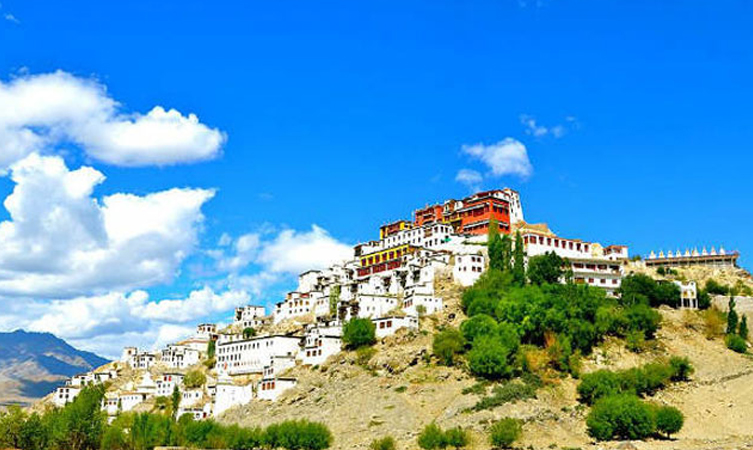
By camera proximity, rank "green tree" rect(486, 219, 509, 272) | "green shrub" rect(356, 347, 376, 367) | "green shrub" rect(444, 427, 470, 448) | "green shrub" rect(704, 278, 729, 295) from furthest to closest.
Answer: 1. "green shrub" rect(704, 278, 729, 295)
2. "green tree" rect(486, 219, 509, 272)
3. "green shrub" rect(356, 347, 376, 367)
4. "green shrub" rect(444, 427, 470, 448)

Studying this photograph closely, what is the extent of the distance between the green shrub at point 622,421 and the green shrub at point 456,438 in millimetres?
11425

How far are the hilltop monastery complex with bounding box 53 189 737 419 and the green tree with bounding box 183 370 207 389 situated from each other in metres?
1.11

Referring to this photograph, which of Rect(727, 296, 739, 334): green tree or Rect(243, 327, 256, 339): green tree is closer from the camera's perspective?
Rect(727, 296, 739, 334): green tree

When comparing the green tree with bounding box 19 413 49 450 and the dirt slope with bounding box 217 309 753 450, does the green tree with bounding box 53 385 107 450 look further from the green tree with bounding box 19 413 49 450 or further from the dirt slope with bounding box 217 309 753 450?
→ the dirt slope with bounding box 217 309 753 450

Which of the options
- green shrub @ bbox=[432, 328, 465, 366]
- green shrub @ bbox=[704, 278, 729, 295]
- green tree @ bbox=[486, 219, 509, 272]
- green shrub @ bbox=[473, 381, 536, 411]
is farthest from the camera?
green shrub @ bbox=[704, 278, 729, 295]

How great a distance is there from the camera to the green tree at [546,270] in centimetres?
9638

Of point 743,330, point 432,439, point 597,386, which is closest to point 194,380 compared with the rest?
point 432,439

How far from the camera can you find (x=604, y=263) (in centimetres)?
10238

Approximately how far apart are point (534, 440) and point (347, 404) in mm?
18856

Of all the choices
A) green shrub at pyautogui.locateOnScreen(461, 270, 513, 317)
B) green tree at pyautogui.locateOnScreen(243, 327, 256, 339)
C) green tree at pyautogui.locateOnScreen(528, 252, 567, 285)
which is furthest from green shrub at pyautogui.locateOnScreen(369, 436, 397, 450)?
green tree at pyautogui.locateOnScreen(243, 327, 256, 339)

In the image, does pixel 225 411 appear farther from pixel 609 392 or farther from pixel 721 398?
pixel 721 398

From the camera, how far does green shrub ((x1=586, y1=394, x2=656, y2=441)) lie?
71.4 m

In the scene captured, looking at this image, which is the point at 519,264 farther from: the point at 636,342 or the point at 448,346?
the point at 448,346

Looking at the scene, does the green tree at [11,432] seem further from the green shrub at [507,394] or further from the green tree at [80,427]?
the green shrub at [507,394]
